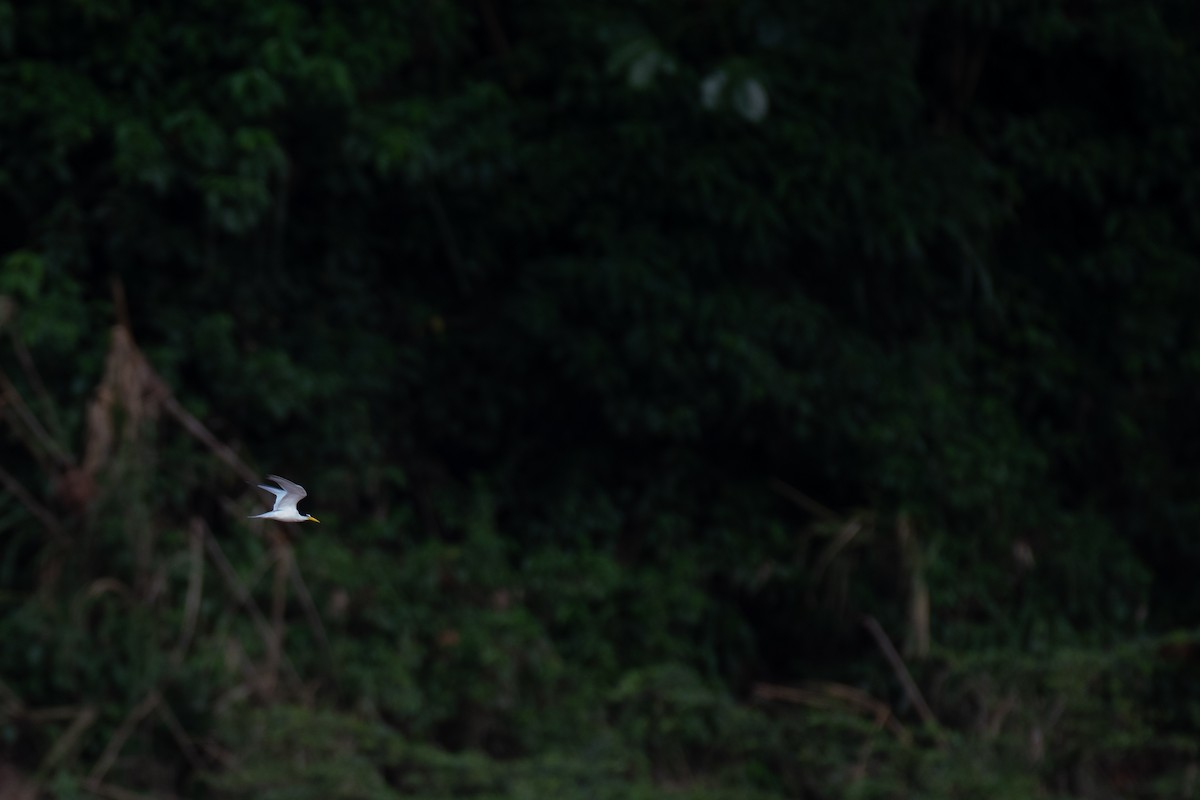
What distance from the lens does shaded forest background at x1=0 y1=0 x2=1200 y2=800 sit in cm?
595

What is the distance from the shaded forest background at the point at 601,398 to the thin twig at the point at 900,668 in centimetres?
5

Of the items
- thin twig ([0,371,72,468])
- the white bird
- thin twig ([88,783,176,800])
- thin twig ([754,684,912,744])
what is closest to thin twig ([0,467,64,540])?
thin twig ([0,371,72,468])

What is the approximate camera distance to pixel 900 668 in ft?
23.0

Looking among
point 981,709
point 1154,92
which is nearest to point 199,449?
point 981,709

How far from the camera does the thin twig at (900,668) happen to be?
22.7 ft

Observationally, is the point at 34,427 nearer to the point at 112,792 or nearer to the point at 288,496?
the point at 112,792

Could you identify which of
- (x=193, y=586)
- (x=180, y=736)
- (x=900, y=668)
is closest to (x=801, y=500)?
(x=900, y=668)

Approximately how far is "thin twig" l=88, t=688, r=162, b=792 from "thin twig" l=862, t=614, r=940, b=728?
10.4ft

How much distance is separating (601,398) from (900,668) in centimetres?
182

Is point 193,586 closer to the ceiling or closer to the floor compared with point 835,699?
closer to the ceiling

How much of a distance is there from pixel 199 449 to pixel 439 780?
5.51 ft

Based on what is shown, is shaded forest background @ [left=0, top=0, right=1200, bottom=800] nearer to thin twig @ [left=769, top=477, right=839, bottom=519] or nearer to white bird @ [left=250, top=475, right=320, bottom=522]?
thin twig @ [left=769, top=477, right=839, bottom=519]

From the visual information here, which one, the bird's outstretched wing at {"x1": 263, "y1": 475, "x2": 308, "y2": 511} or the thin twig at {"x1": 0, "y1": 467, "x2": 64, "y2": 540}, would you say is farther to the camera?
the thin twig at {"x1": 0, "y1": 467, "x2": 64, "y2": 540}

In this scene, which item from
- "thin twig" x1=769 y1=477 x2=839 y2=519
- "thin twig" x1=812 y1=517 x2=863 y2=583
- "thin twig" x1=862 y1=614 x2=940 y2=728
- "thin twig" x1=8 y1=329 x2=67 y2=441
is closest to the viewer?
"thin twig" x1=8 y1=329 x2=67 y2=441
